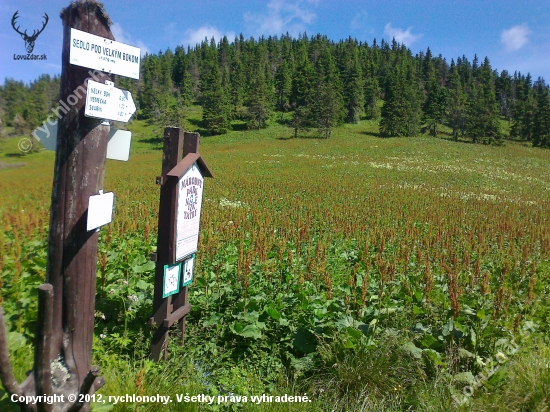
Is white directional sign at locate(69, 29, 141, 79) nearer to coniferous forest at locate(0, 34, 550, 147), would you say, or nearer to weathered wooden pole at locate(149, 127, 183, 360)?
weathered wooden pole at locate(149, 127, 183, 360)

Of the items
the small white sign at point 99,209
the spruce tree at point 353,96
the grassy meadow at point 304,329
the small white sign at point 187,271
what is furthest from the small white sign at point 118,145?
the spruce tree at point 353,96

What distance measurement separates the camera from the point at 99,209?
2289 millimetres

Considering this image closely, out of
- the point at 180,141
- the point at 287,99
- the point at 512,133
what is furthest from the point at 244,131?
the point at 180,141

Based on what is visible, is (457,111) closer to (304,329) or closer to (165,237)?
(304,329)

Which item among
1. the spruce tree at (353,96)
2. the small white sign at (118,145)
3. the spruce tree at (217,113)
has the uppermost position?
the spruce tree at (353,96)

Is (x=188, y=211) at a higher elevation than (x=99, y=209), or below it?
below

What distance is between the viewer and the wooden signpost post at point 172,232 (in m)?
3.39

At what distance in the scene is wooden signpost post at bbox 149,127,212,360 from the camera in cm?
339

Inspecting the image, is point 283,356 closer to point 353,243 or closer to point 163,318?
point 163,318

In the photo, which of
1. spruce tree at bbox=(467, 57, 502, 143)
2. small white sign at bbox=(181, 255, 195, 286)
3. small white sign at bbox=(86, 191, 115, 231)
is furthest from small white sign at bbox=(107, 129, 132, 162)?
spruce tree at bbox=(467, 57, 502, 143)

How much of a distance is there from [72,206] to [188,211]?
1418mm

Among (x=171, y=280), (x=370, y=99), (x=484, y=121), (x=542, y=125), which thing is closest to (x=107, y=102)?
(x=171, y=280)

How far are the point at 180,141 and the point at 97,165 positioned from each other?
127cm

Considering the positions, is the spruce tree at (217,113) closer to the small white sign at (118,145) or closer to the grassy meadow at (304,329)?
the grassy meadow at (304,329)
